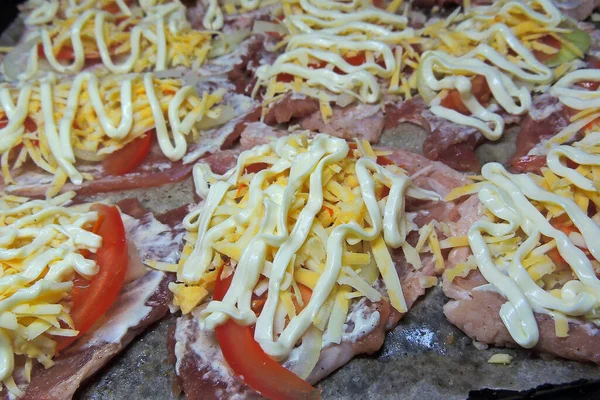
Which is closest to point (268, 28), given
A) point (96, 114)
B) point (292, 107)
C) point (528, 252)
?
point (292, 107)

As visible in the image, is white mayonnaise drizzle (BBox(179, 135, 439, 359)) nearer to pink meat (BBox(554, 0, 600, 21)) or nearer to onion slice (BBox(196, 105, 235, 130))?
onion slice (BBox(196, 105, 235, 130))

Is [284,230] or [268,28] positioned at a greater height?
[284,230]

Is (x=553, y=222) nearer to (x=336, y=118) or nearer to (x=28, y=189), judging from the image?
(x=336, y=118)

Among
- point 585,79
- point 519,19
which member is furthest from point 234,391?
point 519,19

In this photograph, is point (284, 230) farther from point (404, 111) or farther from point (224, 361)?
point (404, 111)

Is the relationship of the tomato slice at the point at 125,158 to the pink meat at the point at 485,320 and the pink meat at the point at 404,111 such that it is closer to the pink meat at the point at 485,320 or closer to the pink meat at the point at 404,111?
the pink meat at the point at 404,111

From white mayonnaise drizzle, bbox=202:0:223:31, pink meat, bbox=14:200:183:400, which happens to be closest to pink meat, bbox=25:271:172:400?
pink meat, bbox=14:200:183:400
